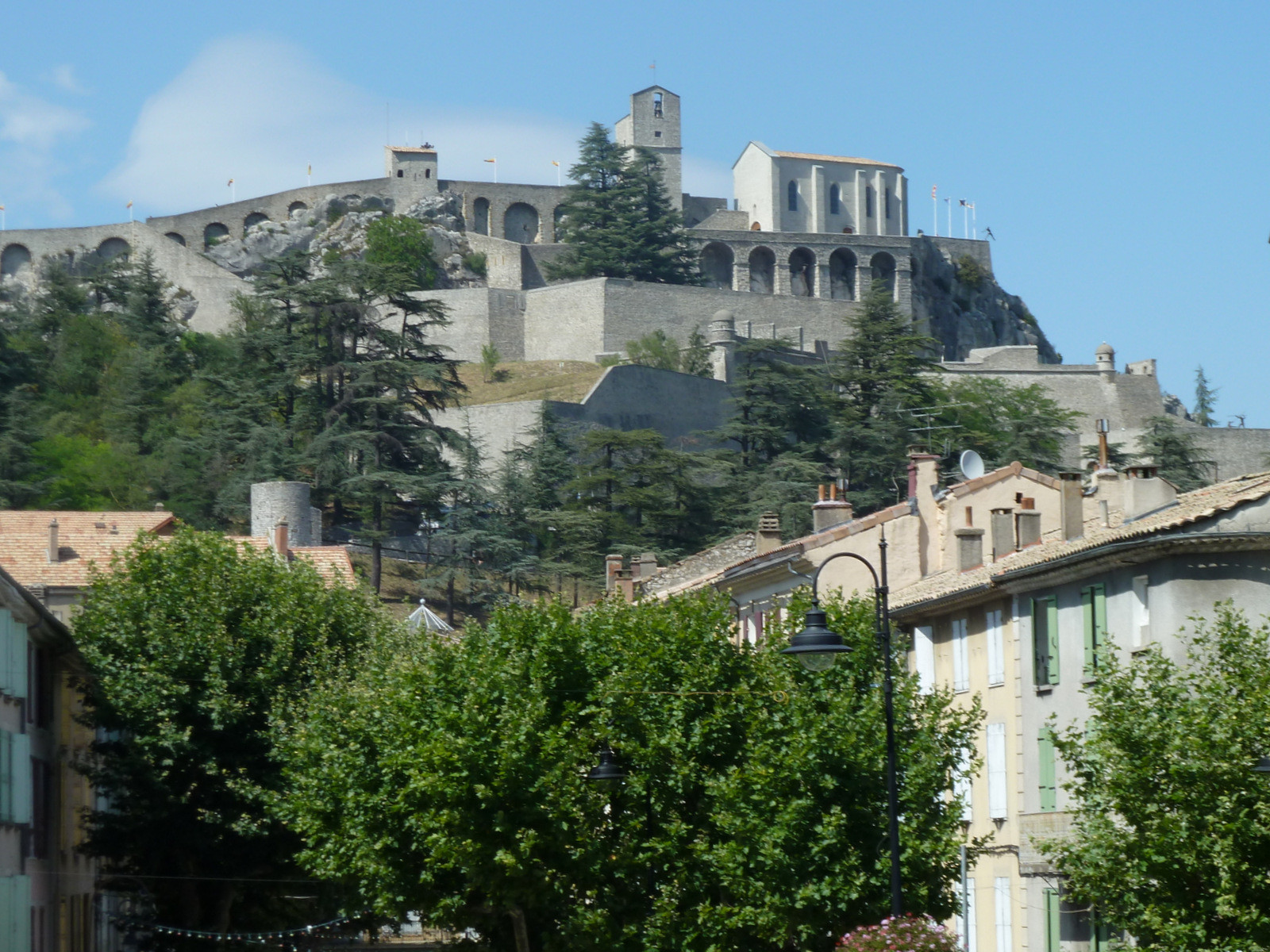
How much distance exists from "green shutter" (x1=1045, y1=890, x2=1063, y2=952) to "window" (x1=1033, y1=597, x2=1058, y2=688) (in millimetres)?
2426

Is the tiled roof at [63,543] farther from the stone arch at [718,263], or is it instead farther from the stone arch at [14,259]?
the stone arch at [14,259]

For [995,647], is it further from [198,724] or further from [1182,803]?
[198,724]

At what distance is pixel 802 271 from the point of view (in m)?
111

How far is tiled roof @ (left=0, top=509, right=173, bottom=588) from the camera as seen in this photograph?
36750 mm

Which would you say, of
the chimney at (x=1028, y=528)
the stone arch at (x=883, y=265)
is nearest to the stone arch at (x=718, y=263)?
the stone arch at (x=883, y=265)

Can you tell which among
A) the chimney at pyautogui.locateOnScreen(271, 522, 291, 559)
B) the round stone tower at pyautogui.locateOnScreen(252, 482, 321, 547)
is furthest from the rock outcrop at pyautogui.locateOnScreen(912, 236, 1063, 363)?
the chimney at pyautogui.locateOnScreen(271, 522, 291, 559)

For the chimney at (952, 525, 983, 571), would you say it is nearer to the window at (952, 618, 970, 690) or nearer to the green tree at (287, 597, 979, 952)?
the window at (952, 618, 970, 690)

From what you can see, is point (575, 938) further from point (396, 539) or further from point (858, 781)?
point (396, 539)

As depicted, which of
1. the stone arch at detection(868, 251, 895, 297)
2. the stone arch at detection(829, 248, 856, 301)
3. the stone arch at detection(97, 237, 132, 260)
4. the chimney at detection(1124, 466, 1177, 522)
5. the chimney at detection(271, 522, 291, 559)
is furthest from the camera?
the stone arch at detection(829, 248, 856, 301)

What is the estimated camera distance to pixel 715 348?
90938mm

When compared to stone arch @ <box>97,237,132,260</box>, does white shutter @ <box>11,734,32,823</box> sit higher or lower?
lower

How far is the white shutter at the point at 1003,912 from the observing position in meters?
25.2

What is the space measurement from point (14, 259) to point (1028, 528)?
291 feet

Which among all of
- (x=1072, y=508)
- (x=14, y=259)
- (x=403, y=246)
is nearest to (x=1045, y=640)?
(x=1072, y=508)
